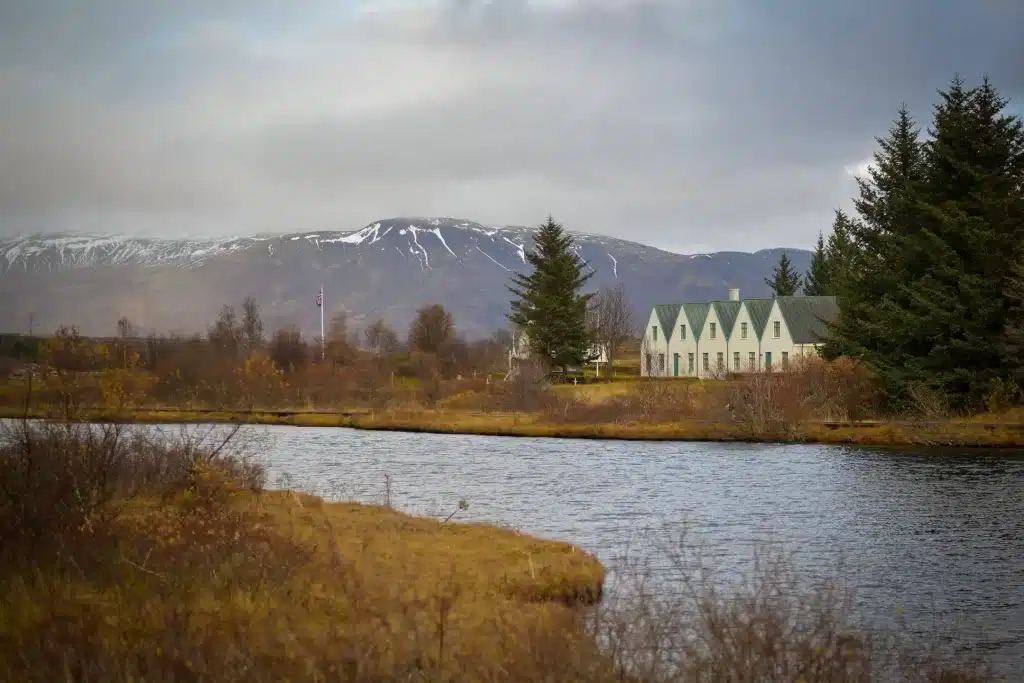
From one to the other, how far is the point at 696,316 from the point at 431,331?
28402 mm

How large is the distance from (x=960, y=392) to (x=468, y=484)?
84.0ft

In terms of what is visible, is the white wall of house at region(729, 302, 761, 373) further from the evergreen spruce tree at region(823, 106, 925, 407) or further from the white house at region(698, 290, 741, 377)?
the evergreen spruce tree at region(823, 106, 925, 407)

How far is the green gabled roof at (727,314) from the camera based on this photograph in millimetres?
88188

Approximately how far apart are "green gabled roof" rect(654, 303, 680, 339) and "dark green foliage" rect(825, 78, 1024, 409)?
4319 cm

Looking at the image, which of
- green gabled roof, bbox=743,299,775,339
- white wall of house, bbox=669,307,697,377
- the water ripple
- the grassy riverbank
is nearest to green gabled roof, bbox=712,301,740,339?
green gabled roof, bbox=743,299,775,339

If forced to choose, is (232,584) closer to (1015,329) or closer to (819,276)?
(1015,329)

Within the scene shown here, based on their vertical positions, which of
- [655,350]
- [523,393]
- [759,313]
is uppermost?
[759,313]

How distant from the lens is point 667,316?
312 ft

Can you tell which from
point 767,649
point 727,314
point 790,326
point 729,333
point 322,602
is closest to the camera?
point 767,649

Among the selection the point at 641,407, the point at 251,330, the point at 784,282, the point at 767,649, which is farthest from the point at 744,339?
the point at 767,649

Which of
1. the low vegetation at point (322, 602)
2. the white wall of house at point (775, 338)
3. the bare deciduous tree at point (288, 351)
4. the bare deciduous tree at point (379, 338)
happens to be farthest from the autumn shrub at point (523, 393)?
the bare deciduous tree at point (379, 338)

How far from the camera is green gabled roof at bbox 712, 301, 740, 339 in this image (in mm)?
88188

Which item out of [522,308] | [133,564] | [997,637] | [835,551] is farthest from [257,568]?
[522,308]

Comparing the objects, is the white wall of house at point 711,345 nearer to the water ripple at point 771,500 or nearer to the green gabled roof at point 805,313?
the green gabled roof at point 805,313
